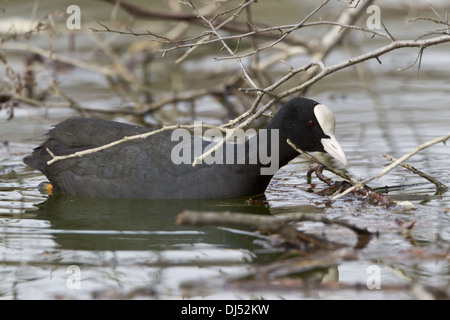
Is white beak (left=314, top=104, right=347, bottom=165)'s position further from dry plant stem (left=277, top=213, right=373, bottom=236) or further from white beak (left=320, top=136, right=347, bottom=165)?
dry plant stem (left=277, top=213, right=373, bottom=236)

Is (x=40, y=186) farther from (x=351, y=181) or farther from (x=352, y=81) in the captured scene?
(x=352, y=81)

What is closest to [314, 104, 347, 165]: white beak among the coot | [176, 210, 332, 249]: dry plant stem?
Result: the coot

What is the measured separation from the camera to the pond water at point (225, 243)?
3.42 meters

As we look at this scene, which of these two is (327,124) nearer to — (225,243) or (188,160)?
(188,160)

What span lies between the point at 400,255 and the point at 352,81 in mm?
6623

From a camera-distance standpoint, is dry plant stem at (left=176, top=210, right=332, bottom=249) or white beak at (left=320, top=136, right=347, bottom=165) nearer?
dry plant stem at (left=176, top=210, right=332, bottom=249)

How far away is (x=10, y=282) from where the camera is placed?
3.63 m

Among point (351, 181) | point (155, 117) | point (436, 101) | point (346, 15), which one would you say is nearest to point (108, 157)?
point (351, 181)

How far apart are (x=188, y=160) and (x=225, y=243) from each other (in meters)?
1.12

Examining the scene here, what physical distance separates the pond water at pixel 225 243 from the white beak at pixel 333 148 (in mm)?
316

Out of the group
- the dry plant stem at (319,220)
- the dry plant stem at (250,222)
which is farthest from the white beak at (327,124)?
the dry plant stem at (250,222)

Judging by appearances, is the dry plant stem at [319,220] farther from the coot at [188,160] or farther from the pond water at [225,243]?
the coot at [188,160]

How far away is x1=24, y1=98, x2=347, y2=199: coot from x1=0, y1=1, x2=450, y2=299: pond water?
0.11 m

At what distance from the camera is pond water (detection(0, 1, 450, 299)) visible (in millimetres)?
3422
